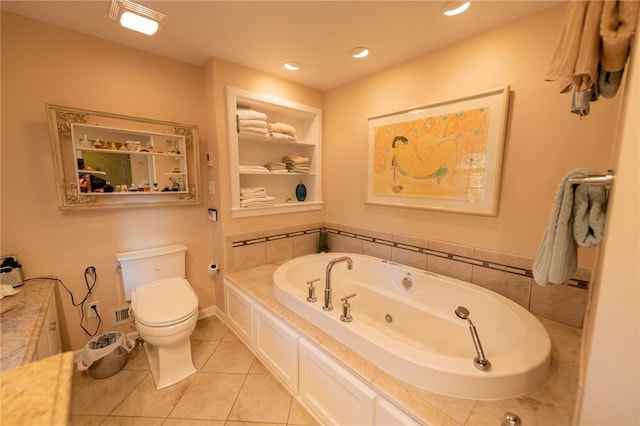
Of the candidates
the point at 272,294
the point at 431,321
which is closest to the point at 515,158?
the point at 431,321

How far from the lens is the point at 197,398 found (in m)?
1.60

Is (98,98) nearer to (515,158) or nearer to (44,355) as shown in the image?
(44,355)

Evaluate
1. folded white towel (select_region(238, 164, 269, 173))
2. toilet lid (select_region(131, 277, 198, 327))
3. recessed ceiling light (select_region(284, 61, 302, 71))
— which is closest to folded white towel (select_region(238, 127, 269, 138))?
folded white towel (select_region(238, 164, 269, 173))

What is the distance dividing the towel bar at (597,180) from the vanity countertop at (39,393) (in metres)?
1.42

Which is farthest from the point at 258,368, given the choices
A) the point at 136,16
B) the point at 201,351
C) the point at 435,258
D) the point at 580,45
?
the point at 136,16

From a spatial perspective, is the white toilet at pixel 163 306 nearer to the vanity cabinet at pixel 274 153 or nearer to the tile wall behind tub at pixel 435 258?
the tile wall behind tub at pixel 435 258

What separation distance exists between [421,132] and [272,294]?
1.76 m

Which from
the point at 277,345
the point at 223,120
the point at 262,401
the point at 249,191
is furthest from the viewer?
the point at 249,191

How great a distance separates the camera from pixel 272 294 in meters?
1.94

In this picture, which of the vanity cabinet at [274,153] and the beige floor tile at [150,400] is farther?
the vanity cabinet at [274,153]

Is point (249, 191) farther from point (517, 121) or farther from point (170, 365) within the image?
Result: point (517, 121)

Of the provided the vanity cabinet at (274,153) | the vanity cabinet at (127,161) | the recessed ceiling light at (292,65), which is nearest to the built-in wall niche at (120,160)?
the vanity cabinet at (127,161)

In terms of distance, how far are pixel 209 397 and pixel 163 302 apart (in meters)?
0.72

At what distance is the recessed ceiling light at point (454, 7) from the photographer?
1.40m
